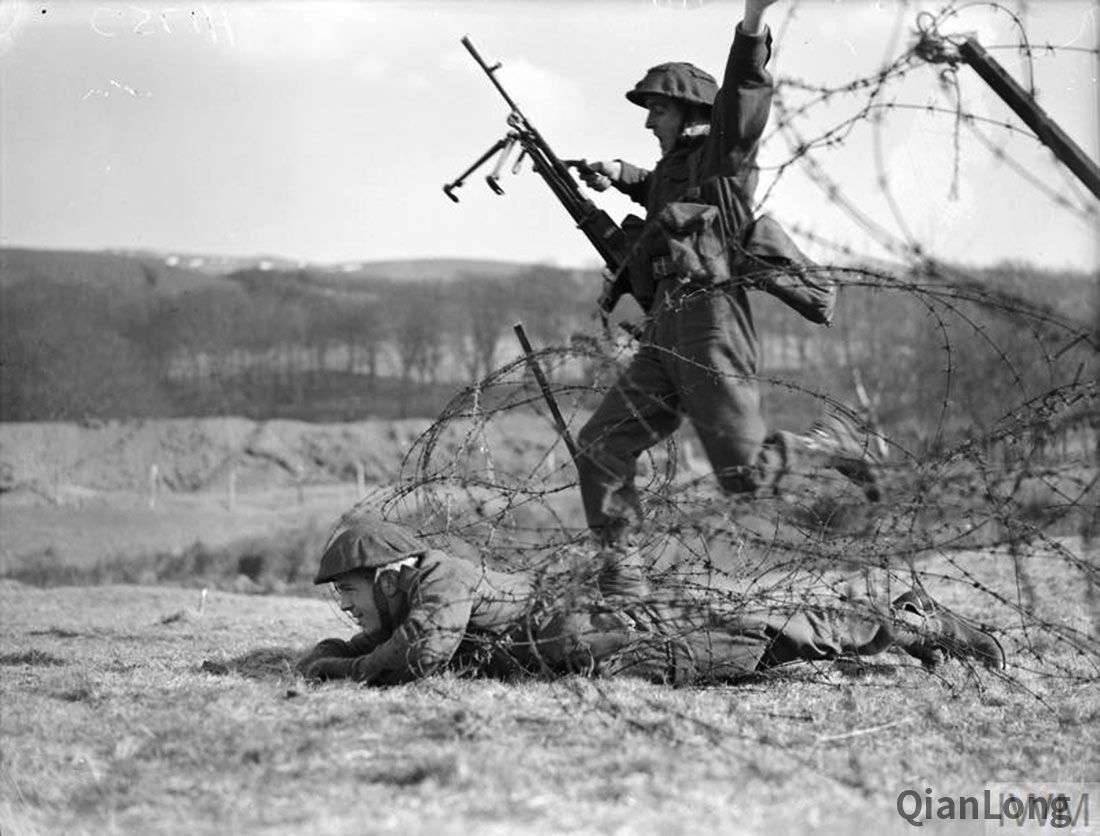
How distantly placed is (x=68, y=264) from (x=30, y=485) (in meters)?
7.54

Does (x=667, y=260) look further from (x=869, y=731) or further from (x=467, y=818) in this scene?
(x=467, y=818)

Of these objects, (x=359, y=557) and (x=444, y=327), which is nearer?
(x=359, y=557)

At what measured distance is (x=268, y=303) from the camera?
157 ft

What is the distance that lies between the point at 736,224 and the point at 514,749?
2.88 m

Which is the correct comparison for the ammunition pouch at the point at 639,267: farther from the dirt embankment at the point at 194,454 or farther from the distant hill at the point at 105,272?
the dirt embankment at the point at 194,454

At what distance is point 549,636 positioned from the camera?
6.45 metres

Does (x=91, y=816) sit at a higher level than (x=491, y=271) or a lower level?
lower

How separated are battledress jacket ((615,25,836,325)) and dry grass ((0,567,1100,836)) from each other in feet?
5.65

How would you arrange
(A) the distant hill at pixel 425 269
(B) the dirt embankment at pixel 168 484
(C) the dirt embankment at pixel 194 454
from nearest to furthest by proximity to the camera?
(B) the dirt embankment at pixel 168 484
(C) the dirt embankment at pixel 194 454
(A) the distant hill at pixel 425 269

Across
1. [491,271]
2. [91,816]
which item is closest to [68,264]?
[91,816]

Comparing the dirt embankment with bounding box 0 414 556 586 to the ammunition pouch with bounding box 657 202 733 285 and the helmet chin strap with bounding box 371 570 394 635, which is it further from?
the ammunition pouch with bounding box 657 202 733 285

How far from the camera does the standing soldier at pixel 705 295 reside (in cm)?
634

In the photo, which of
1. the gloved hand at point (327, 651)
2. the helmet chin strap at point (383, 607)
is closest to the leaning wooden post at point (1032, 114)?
the helmet chin strap at point (383, 607)

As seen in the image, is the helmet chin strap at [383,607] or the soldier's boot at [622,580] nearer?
the soldier's boot at [622,580]
